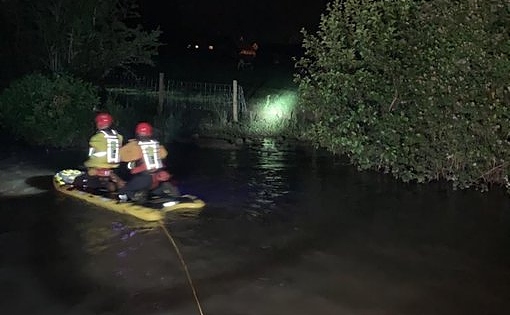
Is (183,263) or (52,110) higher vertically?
(52,110)

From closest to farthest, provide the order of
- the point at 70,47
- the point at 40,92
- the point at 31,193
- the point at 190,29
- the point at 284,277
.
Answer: the point at 284,277 < the point at 31,193 < the point at 40,92 < the point at 70,47 < the point at 190,29

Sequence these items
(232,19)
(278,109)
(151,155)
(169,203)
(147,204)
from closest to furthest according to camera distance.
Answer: (169,203), (147,204), (151,155), (278,109), (232,19)

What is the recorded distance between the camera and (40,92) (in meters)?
15.4

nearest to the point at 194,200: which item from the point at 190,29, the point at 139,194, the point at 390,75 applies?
the point at 139,194

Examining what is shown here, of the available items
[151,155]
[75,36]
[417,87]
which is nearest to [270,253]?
[151,155]

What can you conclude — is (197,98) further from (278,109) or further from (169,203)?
(169,203)

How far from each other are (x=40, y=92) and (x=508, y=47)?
34.9 ft

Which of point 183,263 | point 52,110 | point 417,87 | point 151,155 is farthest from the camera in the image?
point 52,110

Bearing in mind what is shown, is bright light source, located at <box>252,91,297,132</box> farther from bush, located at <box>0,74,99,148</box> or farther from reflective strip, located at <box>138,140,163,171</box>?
reflective strip, located at <box>138,140,163,171</box>

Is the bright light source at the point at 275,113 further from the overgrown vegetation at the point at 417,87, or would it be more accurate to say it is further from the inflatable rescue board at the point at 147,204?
the inflatable rescue board at the point at 147,204

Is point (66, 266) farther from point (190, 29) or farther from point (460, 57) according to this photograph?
point (190, 29)

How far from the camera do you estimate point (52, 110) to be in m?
15.1

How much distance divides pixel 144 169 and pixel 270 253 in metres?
3.11

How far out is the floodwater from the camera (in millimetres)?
6203
